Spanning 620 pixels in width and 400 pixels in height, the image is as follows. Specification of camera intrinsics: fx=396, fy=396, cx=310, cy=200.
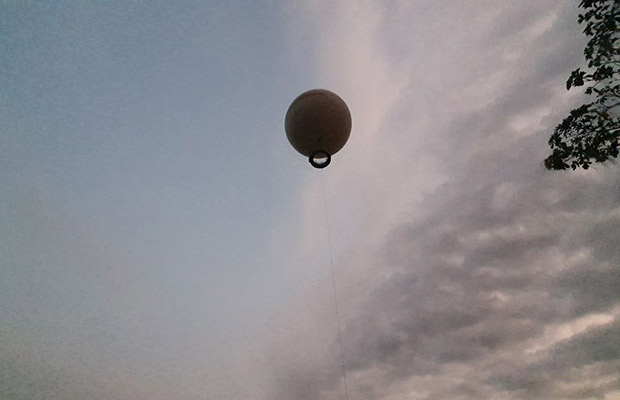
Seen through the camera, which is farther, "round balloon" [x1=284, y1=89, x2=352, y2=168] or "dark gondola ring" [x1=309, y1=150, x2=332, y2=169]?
"dark gondola ring" [x1=309, y1=150, x2=332, y2=169]

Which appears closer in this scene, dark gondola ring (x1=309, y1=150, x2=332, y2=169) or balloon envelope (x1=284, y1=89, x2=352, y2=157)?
balloon envelope (x1=284, y1=89, x2=352, y2=157)

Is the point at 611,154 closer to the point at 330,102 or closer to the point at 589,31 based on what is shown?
the point at 589,31

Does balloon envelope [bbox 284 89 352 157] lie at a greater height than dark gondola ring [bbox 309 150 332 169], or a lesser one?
greater

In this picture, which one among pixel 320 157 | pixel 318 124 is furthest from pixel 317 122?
pixel 320 157

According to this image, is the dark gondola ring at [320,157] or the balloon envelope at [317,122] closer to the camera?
the balloon envelope at [317,122]

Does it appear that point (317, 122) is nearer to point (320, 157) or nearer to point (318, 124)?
point (318, 124)

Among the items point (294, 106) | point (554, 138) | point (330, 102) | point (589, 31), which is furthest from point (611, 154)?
point (294, 106)

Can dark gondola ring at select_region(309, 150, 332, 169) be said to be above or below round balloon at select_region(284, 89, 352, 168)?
below
